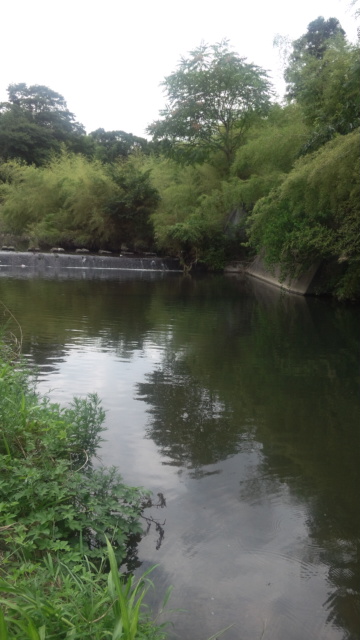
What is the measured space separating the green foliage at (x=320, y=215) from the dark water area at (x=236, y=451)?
2.83m

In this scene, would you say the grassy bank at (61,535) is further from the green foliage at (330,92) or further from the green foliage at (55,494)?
the green foliage at (330,92)

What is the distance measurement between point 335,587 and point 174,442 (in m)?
2.15

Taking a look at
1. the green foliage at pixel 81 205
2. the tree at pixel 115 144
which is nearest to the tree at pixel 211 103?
the green foliage at pixel 81 205

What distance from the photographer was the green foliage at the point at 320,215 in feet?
33.7

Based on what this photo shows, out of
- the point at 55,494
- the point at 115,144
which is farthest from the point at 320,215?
the point at 115,144

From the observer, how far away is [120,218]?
106ft

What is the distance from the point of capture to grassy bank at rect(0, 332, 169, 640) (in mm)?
1983

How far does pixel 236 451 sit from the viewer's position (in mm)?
4742

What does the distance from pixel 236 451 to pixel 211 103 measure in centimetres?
2711

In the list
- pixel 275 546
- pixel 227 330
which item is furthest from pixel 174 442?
pixel 227 330

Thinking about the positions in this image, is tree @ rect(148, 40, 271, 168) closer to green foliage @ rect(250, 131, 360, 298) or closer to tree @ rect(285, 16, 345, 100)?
tree @ rect(285, 16, 345, 100)

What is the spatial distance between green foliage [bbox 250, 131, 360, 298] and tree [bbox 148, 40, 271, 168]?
487 inches

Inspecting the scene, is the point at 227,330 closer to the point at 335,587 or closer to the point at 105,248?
the point at 335,587

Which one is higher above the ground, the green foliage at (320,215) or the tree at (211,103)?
the tree at (211,103)
